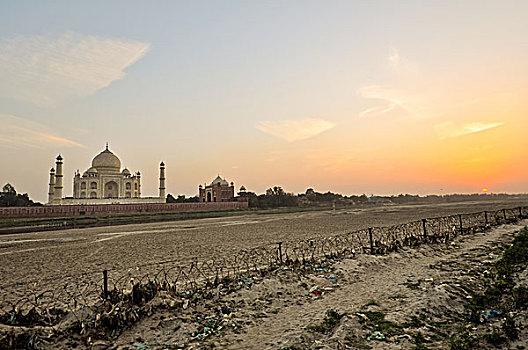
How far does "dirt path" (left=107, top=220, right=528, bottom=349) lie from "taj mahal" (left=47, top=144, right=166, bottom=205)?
54037 millimetres

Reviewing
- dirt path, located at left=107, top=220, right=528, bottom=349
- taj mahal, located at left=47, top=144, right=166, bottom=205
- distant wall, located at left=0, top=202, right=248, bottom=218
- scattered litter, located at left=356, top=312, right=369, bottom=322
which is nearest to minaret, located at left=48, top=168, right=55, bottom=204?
taj mahal, located at left=47, top=144, right=166, bottom=205

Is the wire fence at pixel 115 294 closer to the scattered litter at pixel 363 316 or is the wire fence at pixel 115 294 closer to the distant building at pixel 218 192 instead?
the scattered litter at pixel 363 316

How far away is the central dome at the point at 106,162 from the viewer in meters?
64.2

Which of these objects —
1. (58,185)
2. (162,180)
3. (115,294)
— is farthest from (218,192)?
(115,294)

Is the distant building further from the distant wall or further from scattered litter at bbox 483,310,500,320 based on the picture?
scattered litter at bbox 483,310,500,320

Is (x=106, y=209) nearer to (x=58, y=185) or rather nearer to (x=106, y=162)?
(x=58, y=185)

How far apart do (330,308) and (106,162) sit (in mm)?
65785

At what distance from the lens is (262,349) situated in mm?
5543

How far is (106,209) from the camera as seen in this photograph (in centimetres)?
4869

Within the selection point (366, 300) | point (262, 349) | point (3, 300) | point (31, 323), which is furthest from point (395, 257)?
point (3, 300)

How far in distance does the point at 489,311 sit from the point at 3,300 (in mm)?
11617

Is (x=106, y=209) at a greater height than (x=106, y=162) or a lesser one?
lesser

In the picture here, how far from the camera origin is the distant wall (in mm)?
40562

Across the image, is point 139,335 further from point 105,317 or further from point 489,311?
point 489,311
